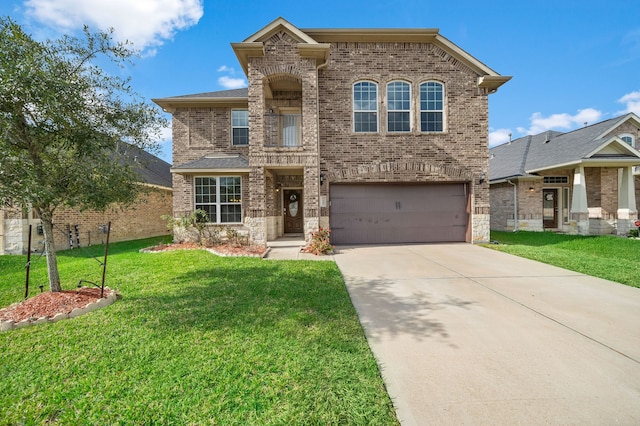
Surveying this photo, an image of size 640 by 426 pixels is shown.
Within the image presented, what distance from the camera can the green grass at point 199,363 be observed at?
223cm

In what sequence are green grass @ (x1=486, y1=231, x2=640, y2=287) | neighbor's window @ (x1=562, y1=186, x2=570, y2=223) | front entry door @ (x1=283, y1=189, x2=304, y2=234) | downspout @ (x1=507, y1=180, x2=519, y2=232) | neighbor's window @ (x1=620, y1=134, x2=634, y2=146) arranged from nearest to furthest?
green grass @ (x1=486, y1=231, x2=640, y2=287)
front entry door @ (x1=283, y1=189, x2=304, y2=234)
downspout @ (x1=507, y1=180, x2=519, y2=232)
neighbor's window @ (x1=562, y1=186, x2=570, y2=223)
neighbor's window @ (x1=620, y1=134, x2=634, y2=146)

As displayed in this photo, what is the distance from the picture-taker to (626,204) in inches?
525

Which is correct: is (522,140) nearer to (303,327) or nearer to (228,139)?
(228,139)

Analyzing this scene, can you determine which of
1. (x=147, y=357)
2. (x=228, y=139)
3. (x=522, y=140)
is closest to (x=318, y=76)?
(x=228, y=139)

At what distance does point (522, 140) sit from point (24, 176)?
23.3 metres

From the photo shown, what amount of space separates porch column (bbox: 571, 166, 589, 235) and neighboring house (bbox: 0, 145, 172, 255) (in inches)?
662

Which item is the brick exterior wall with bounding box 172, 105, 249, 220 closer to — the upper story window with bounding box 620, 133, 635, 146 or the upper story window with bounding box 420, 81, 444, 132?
the upper story window with bounding box 420, 81, 444, 132

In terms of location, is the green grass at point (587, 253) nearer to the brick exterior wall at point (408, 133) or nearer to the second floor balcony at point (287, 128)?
the brick exterior wall at point (408, 133)

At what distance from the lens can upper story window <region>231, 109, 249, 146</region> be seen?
12438 millimetres

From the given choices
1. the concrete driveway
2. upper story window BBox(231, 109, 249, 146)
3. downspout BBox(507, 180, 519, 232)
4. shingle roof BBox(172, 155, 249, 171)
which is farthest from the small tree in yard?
downspout BBox(507, 180, 519, 232)

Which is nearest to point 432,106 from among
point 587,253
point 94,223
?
point 587,253

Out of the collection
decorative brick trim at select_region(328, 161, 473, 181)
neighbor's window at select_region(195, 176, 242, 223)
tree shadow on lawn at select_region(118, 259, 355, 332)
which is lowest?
tree shadow on lawn at select_region(118, 259, 355, 332)

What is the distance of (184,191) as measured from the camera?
466 inches

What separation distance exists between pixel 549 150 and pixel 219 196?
56.0 feet
